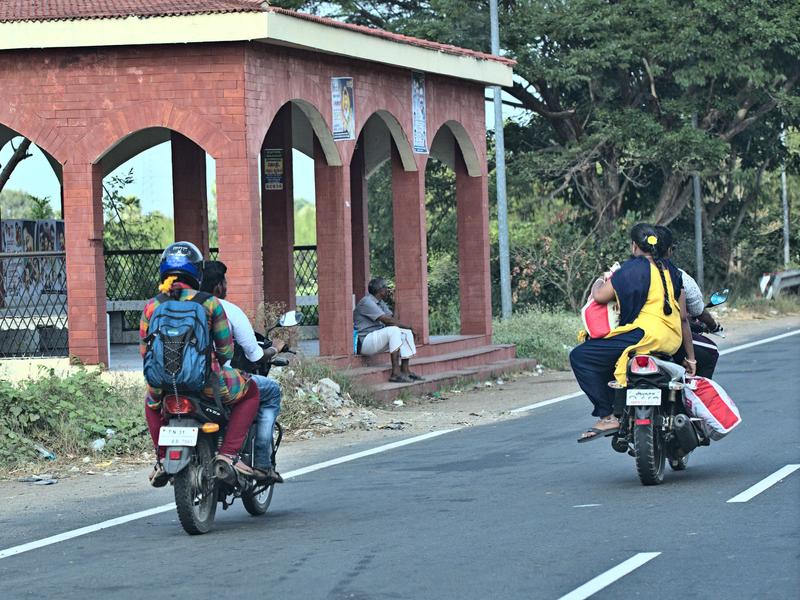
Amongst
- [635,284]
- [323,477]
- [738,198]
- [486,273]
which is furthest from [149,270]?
[738,198]

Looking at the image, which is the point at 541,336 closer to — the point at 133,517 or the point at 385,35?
the point at 385,35

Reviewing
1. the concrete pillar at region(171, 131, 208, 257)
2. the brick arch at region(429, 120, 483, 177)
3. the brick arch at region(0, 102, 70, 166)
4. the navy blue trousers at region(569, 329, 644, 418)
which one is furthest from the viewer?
the brick arch at region(429, 120, 483, 177)

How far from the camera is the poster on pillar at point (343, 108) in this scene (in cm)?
1983

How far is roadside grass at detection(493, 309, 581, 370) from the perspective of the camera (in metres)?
26.0

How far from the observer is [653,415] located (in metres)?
10.9

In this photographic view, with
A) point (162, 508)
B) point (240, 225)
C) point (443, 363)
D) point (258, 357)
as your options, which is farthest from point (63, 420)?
point (443, 363)

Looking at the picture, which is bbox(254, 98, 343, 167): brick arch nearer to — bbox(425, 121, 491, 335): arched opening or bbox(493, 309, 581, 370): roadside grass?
bbox(425, 121, 491, 335): arched opening

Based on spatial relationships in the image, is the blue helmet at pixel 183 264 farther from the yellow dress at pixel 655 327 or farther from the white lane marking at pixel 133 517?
the yellow dress at pixel 655 327

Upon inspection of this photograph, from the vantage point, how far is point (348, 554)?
8.81 m

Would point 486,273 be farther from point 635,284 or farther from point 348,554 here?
point 348,554

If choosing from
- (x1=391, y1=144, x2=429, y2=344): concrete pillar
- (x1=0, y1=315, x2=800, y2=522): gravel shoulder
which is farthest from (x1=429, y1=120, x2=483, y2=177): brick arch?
(x1=0, y1=315, x2=800, y2=522): gravel shoulder

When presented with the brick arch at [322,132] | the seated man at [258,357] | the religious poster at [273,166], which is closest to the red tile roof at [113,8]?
the brick arch at [322,132]

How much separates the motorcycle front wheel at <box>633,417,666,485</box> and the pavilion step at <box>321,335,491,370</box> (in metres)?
8.31

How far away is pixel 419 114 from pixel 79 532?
12996mm
